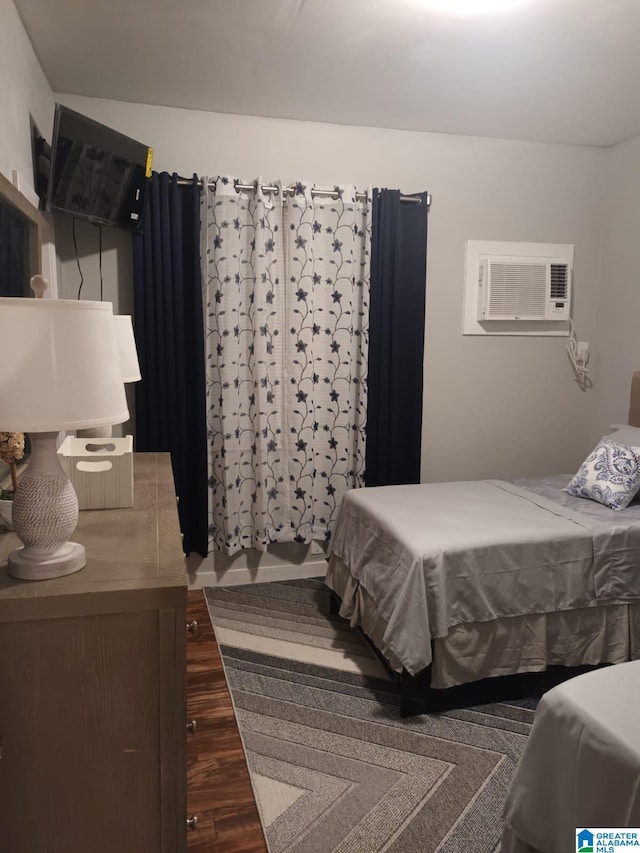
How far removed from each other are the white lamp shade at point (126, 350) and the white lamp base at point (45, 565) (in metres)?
0.94

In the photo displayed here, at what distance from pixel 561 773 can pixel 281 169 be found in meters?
3.03

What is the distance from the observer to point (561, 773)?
1.42 meters

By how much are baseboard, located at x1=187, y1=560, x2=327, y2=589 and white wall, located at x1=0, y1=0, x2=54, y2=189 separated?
2.14 metres

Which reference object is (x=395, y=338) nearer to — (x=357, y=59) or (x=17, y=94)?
(x=357, y=59)

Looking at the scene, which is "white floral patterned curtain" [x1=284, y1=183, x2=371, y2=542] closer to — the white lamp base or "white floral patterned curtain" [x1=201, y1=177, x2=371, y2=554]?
"white floral patterned curtain" [x1=201, y1=177, x2=371, y2=554]

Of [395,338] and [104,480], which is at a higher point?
[395,338]

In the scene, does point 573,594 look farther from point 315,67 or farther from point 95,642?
point 315,67

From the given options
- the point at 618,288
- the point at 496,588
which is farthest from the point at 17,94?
the point at 618,288

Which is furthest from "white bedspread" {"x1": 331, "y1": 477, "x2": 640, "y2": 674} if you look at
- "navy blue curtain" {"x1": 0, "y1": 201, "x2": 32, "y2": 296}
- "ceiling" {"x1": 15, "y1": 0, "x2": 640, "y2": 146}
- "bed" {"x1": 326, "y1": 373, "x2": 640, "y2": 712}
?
"ceiling" {"x1": 15, "y1": 0, "x2": 640, "y2": 146}

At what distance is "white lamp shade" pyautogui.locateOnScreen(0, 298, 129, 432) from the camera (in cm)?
118

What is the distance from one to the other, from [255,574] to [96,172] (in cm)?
223

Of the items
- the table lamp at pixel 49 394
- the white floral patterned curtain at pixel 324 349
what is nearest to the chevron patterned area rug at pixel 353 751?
the white floral patterned curtain at pixel 324 349

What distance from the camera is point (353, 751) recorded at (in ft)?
7.42

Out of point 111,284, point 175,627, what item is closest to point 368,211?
point 111,284
